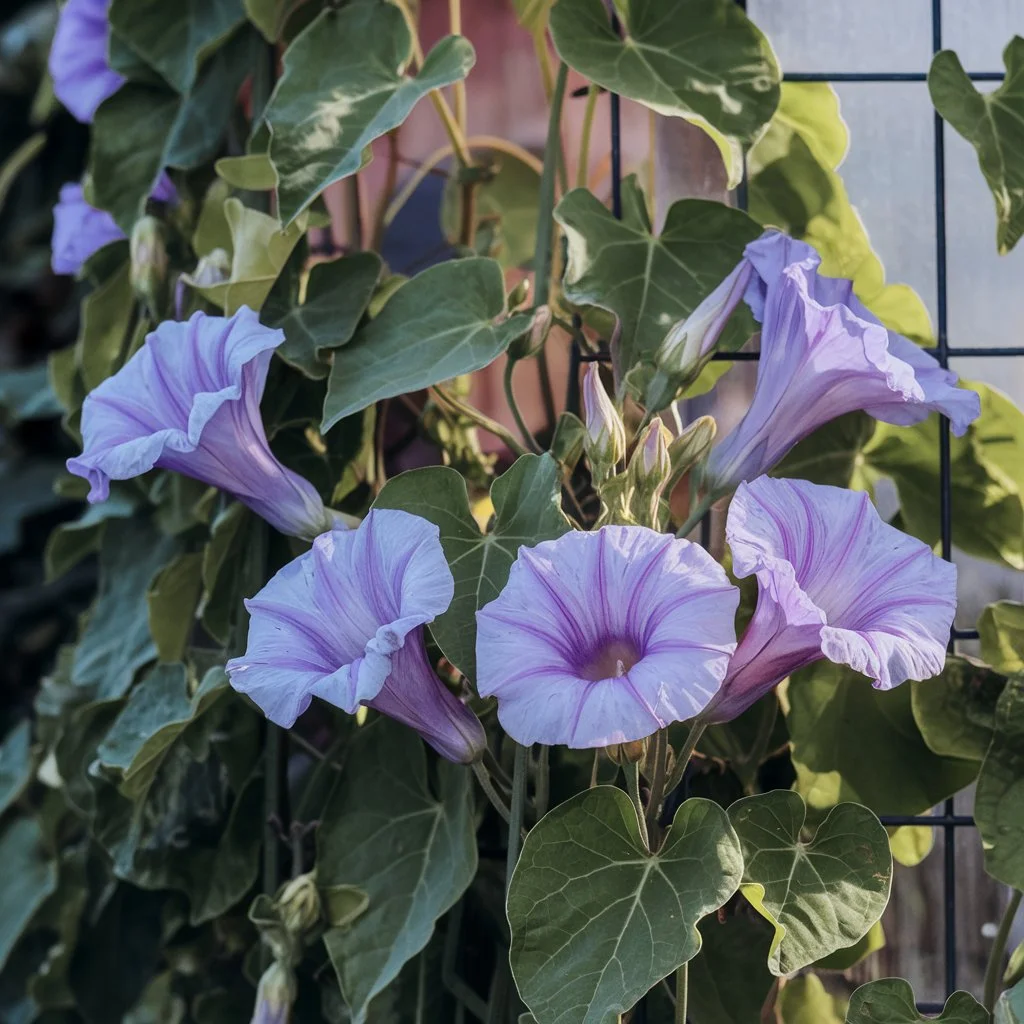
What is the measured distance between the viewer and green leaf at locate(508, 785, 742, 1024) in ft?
1.86

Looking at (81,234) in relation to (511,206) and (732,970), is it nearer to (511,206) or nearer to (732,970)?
(511,206)

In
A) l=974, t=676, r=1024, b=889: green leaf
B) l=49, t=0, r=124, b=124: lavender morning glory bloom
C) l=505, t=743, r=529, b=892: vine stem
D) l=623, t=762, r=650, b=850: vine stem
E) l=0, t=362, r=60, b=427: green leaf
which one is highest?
l=49, t=0, r=124, b=124: lavender morning glory bloom

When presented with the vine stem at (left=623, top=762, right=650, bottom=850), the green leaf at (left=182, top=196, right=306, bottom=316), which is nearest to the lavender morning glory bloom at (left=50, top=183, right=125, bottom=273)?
the green leaf at (left=182, top=196, right=306, bottom=316)

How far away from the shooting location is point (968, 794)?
888 millimetres

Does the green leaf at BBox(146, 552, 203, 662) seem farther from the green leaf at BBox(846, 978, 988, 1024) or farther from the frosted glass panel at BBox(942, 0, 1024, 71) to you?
the frosted glass panel at BBox(942, 0, 1024, 71)

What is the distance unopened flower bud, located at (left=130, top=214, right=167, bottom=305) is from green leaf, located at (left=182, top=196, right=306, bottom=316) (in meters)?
0.08

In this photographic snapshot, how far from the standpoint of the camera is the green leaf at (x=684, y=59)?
74 cm

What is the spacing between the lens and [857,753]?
0.80m

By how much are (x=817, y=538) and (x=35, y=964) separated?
915 millimetres

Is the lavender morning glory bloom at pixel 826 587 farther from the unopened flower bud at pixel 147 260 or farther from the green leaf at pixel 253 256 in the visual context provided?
the unopened flower bud at pixel 147 260

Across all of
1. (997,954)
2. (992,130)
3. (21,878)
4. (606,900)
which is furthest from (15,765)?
(992,130)

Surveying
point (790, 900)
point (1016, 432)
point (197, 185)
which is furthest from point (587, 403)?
point (197, 185)

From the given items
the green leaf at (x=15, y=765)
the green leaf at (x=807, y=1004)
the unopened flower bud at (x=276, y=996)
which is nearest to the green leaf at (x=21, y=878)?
the green leaf at (x=15, y=765)

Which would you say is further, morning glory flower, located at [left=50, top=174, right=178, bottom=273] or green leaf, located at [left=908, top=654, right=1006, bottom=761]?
morning glory flower, located at [left=50, top=174, right=178, bottom=273]
